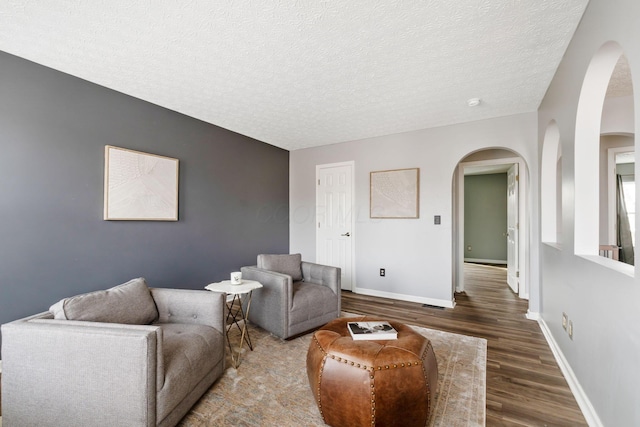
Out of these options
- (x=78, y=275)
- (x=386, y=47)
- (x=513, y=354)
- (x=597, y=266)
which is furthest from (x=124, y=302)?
(x=513, y=354)

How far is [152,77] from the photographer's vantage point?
2.51 m

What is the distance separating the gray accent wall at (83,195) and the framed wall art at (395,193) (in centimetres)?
219

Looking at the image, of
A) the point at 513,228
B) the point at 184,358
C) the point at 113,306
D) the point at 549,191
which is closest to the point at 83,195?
the point at 113,306

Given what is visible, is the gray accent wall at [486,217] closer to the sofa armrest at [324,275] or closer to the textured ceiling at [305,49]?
the textured ceiling at [305,49]

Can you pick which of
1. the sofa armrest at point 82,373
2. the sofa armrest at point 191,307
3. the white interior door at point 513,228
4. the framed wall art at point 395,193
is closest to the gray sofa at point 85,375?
the sofa armrest at point 82,373

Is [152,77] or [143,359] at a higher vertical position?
[152,77]

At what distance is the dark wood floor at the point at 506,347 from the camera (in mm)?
1722

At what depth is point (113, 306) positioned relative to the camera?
1.74 metres

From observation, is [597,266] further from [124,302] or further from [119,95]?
[119,95]

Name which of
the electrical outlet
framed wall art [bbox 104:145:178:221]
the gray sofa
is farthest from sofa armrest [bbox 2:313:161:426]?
the electrical outlet

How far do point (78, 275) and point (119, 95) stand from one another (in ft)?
5.73

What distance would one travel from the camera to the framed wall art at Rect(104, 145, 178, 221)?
2.69 metres

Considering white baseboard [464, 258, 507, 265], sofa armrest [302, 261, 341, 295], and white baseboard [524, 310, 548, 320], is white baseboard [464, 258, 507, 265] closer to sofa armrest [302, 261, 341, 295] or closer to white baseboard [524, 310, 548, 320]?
white baseboard [524, 310, 548, 320]

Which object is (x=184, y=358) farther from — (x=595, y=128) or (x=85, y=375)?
(x=595, y=128)
